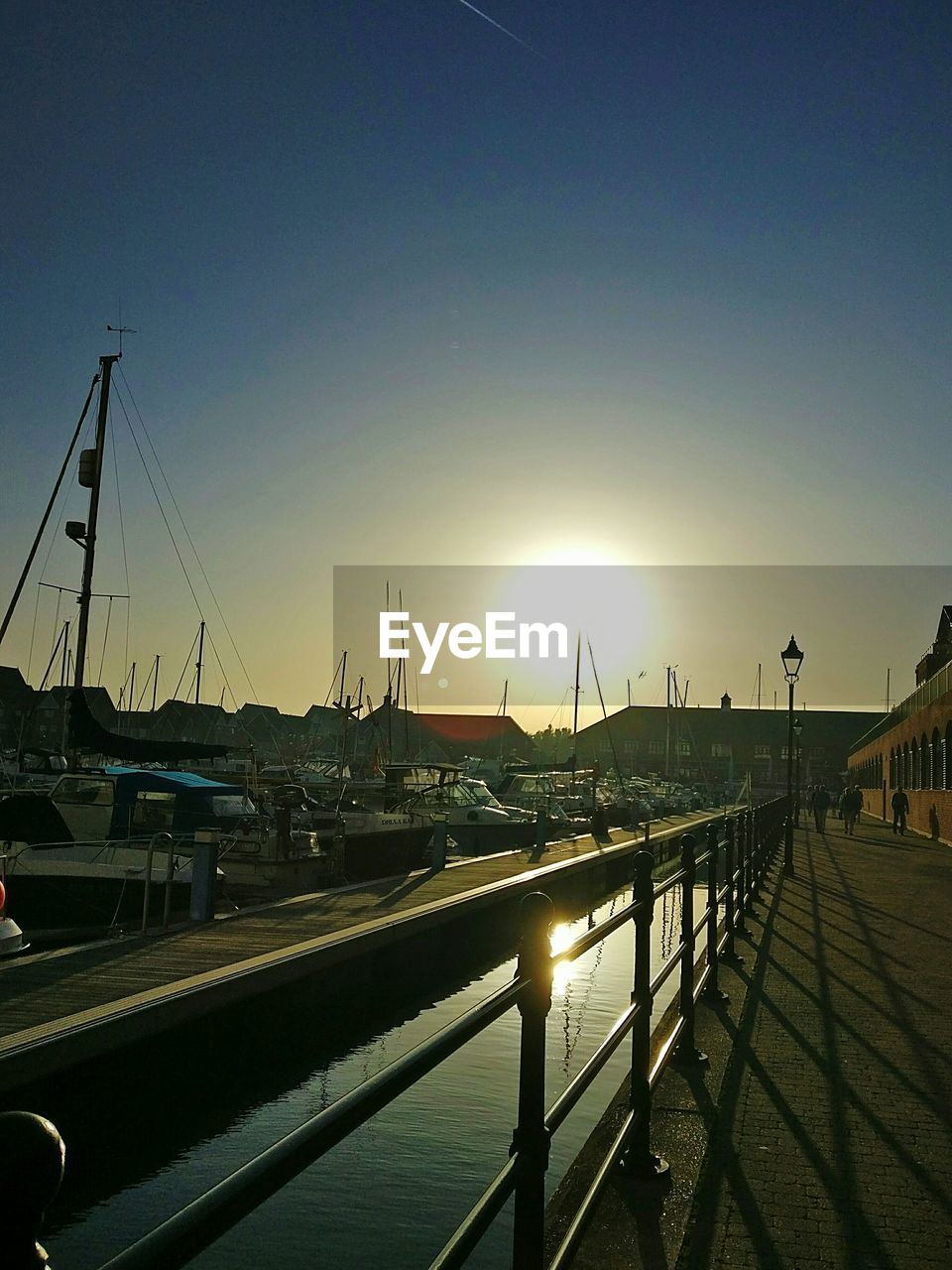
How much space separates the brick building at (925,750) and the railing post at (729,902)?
78.2 feet

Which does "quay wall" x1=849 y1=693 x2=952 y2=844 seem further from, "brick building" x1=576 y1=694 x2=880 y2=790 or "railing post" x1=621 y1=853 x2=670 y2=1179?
"brick building" x1=576 y1=694 x2=880 y2=790

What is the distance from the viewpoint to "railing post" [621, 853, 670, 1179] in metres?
4.91

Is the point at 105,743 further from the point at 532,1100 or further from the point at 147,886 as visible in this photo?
the point at 532,1100

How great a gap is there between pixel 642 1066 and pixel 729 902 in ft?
18.5

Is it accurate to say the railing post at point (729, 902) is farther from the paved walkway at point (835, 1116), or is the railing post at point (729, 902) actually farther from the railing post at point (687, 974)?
the railing post at point (687, 974)

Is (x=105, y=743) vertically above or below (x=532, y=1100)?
above

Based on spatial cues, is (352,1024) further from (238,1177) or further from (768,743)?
(768,743)

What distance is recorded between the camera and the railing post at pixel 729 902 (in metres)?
10.2

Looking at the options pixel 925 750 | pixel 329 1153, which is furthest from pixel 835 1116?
pixel 925 750

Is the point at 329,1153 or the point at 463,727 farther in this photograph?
the point at 463,727

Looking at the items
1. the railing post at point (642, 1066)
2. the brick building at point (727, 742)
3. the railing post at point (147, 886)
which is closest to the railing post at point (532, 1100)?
the railing post at point (642, 1066)

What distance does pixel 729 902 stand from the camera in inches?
407

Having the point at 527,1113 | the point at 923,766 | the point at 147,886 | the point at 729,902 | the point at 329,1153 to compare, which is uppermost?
the point at 923,766

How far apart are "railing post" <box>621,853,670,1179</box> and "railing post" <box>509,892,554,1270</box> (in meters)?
1.69
